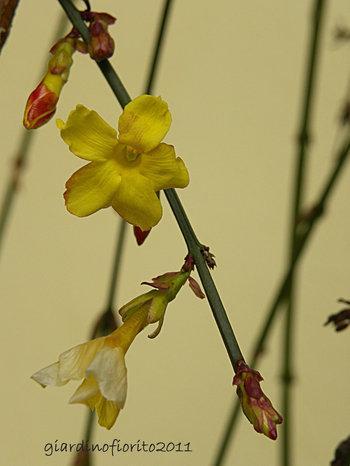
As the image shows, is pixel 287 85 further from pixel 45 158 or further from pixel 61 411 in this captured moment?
pixel 61 411

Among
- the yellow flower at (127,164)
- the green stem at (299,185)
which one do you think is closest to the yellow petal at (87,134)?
the yellow flower at (127,164)

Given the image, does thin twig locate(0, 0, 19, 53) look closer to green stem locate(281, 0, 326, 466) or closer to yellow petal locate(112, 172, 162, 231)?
yellow petal locate(112, 172, 162, 231)

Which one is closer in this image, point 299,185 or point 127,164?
point 127,164

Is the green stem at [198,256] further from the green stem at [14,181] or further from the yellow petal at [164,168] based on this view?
the green stem at [14,181]

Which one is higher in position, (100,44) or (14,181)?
(14,181)

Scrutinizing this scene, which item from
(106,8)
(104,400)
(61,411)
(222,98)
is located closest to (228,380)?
(61,411)

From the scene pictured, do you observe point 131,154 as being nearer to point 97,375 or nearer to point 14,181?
point 97,375

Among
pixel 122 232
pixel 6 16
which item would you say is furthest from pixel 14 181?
pixel 6 16
